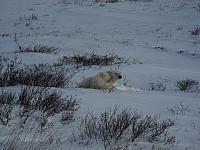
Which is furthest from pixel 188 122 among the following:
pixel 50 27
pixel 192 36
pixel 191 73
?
pixel 50 27

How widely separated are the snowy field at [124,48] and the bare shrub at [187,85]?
117 millimetres

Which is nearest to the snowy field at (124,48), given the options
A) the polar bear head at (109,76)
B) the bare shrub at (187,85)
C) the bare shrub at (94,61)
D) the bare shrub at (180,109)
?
→ the bare shrub at (180,109)

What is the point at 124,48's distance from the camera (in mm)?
14469

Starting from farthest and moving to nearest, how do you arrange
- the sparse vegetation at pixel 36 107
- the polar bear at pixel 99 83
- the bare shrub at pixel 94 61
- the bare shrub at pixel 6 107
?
the bare shrub at pixel 94 61
the polar bear at pixel 99 83
the sparse vegetation at pixel 36 107
the bare shrub at pixel 6 107

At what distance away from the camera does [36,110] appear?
16.0 feet

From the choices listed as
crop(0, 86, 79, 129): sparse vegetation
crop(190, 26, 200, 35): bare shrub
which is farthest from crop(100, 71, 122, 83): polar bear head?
crop(190, 26, 200, 35): bare shrub

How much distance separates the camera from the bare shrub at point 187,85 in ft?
29.1

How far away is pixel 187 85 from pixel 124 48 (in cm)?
572

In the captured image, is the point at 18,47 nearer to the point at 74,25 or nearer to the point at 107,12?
the point at 74,25

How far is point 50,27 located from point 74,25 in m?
1.31

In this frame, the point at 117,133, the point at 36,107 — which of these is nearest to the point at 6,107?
the point at 36,107

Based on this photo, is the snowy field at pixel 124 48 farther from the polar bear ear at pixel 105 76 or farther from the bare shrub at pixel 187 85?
the polar bear ear at pixel 105 76

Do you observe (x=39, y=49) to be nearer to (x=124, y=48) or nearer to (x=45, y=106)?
(x=124, y=48)

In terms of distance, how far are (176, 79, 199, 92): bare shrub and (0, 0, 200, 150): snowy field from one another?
12 centimetres
